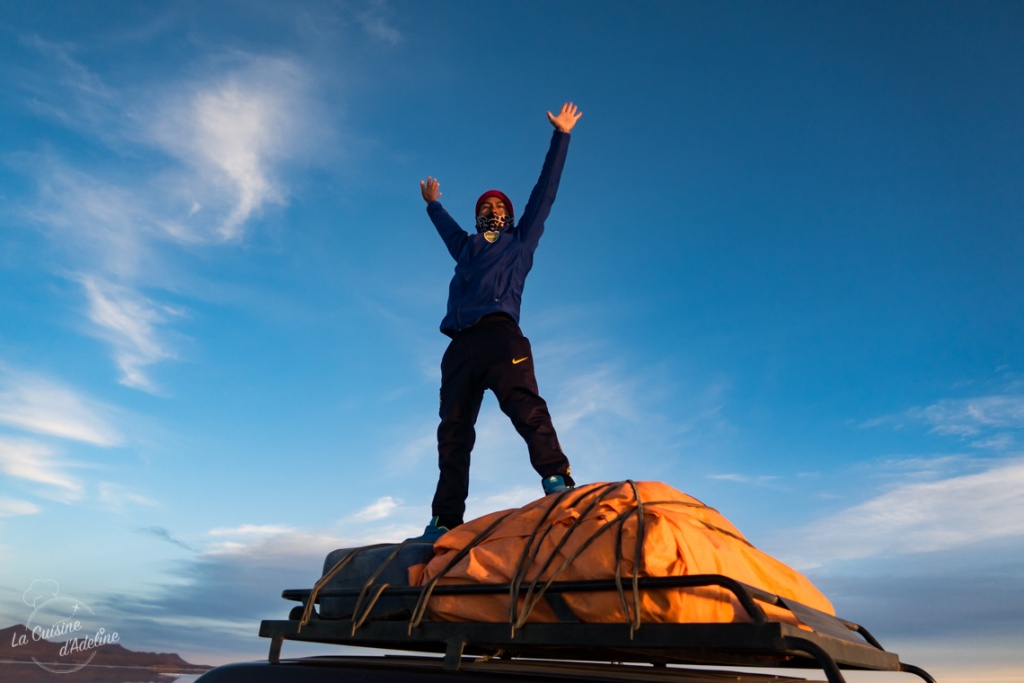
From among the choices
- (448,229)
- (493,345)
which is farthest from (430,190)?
(493,345)

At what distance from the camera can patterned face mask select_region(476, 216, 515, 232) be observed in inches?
222

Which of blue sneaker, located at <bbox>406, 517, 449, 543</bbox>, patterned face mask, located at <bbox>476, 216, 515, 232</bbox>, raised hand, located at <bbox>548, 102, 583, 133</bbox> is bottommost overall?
blue sneaker, located at <bbox>406, 517, 449, 543</bbox>

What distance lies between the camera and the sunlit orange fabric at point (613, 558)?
6.95 feet

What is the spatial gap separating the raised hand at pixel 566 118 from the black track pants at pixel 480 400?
64.8 inches

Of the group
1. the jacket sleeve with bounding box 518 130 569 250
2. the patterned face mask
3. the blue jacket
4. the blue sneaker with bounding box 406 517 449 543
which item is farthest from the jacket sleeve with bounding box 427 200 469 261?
the blue sneaker with bounding box 406 517 449 543

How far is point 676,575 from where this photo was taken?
6.89 feet

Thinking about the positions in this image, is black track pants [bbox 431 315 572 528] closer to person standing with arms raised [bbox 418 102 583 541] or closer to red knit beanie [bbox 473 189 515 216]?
person standing with arms raised [bbox 418 102 583 541]

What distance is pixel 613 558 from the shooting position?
2.22m

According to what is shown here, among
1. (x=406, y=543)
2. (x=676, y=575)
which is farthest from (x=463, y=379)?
(x=676, y=575)

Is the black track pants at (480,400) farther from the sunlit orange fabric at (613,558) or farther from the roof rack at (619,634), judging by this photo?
the sunlit orange fabric at (613,558)

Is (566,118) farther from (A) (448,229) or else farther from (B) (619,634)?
(B) (619,634)

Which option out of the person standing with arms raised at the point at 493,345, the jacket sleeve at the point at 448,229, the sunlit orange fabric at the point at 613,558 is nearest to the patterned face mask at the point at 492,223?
the person standing with arms raised at the point at 493,345

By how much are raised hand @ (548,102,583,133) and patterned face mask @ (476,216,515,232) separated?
0.80 meters

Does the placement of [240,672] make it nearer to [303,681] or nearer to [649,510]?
[303,681]
